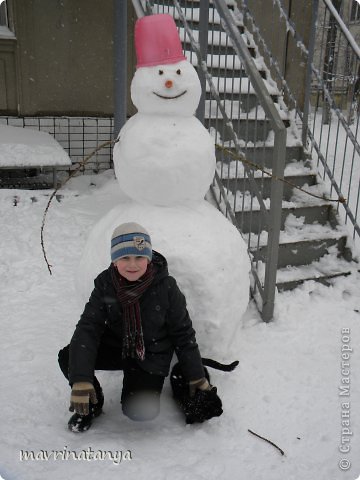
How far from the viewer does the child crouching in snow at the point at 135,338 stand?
2346 millimetres

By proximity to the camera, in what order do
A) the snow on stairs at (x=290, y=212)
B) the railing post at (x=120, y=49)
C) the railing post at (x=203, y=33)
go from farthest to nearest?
1. the railing post at (x=120, y=49)
2. the snow on stairs at (x=290, y=212)
3. the railing post at (x=203, y=33)

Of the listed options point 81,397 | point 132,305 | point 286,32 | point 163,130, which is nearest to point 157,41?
point 163,130

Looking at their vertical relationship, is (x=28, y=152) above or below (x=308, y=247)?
above

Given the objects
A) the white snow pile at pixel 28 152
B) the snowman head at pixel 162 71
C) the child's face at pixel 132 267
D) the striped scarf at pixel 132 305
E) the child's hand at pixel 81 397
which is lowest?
the child's hand at pixel 81 397

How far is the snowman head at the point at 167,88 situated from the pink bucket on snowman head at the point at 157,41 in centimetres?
4

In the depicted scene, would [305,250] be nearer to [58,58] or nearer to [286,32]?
[286,32]

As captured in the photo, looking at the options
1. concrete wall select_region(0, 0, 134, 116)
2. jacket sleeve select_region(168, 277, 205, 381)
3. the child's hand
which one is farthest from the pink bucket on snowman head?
concrete wall select_region(0, 0, 134, 116)

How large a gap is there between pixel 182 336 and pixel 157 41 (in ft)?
5.01

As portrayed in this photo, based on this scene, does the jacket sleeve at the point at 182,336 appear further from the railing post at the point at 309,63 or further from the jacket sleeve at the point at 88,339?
the railing post at the point at 309,63

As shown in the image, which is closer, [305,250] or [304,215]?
[305,250]

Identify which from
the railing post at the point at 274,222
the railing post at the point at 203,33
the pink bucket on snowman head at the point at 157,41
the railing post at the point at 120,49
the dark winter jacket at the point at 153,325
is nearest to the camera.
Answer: the dark winter jacket at the point at 153,325

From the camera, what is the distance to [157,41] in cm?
272

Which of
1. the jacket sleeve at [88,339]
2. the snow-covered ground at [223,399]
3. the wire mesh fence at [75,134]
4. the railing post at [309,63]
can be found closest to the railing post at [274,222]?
the snow-covered ground at [223,399]

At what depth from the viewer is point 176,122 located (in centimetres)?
280
